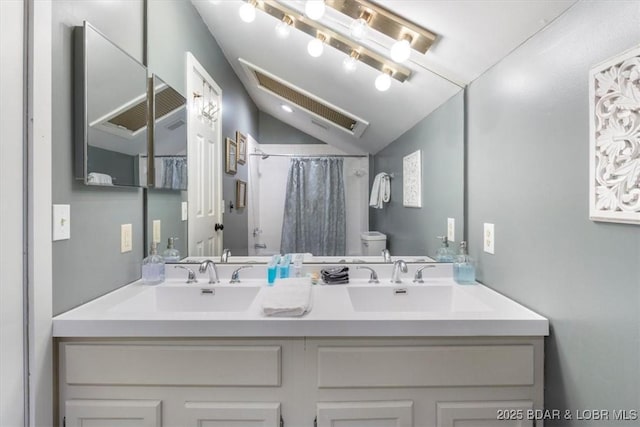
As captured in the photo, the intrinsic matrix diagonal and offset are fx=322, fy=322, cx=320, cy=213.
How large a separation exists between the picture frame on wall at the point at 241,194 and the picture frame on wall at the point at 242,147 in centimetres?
10

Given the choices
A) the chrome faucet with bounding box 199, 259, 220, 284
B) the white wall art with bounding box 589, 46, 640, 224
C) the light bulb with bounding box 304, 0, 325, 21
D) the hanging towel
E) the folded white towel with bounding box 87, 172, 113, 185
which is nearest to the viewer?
the white wall art with bounding box 589, 46, 640, 224

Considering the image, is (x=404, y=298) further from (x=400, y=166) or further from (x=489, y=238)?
(x=400, y=166)

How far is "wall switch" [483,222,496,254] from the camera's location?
1288mm

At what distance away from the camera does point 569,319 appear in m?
0.87

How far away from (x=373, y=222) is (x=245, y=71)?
101 cm

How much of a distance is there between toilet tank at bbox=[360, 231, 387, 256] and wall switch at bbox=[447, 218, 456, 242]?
0.31 m

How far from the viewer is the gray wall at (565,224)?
72 centimetres

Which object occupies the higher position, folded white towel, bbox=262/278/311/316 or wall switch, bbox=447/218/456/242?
wall switch, bbox=447/218/456/242

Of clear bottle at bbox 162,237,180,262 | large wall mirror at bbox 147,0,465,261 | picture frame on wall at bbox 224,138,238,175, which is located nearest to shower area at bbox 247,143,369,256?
large wall mirror at bbox 147,0,465,261

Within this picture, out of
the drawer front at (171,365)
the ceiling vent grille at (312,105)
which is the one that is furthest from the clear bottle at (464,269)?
the drawer front at (171,365)

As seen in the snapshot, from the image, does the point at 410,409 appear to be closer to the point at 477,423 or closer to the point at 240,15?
the point at 477,423

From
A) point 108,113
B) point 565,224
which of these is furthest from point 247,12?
point 565,224

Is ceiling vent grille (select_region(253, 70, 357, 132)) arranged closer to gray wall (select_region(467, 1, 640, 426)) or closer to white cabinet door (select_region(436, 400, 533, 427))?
gray wall (select_region(467, 1, 640, 426))

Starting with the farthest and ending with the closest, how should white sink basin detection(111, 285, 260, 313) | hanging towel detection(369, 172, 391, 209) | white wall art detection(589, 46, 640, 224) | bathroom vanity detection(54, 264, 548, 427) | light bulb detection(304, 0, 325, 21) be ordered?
hanging towel detection(369, 172, 391, 209), white sink basin detection(111, 285, 260, 313), light bulb detection(304, 0, 325, 21), bathroom vanity detection(54, 264, 548, 427), white wall art detection(589, 46, 640, 224)
